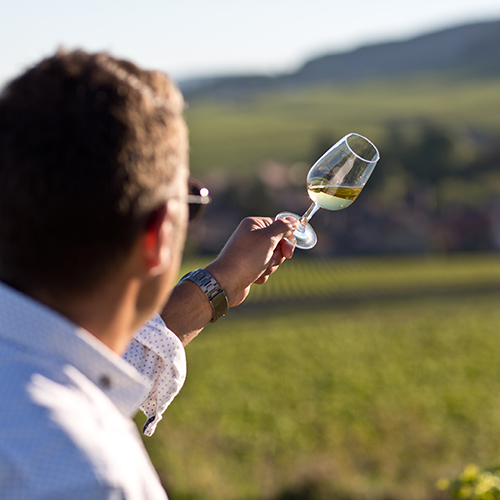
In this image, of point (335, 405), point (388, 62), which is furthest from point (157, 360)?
point (388, 62)

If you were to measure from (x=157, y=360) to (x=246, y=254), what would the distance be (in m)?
0.49

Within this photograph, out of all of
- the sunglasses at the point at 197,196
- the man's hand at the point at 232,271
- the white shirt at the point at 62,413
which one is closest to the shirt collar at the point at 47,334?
the white shirt at the point at 62,413

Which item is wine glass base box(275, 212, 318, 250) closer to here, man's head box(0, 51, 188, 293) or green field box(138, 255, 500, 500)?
man's head box(0, 51, 188, 293)

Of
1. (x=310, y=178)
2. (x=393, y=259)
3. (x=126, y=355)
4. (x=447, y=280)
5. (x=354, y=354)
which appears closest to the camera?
(x=126, y=355)

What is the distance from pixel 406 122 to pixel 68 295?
95891 millimetres

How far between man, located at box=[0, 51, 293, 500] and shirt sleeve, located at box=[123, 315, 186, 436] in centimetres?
75

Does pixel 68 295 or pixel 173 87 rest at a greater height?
pixel 173 87

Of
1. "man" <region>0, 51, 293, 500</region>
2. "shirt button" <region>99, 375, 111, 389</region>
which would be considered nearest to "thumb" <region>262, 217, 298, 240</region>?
"man" <region>0, 51, 293, 500</region>

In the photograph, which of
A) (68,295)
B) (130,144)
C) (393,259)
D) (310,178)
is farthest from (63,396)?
(393,259)

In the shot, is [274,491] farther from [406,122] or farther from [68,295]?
→ [406,122]

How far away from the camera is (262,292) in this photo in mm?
36844

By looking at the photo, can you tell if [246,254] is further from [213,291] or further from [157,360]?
[157,360]

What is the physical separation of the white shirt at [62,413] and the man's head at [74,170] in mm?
89

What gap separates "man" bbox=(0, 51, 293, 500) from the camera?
0.93m
